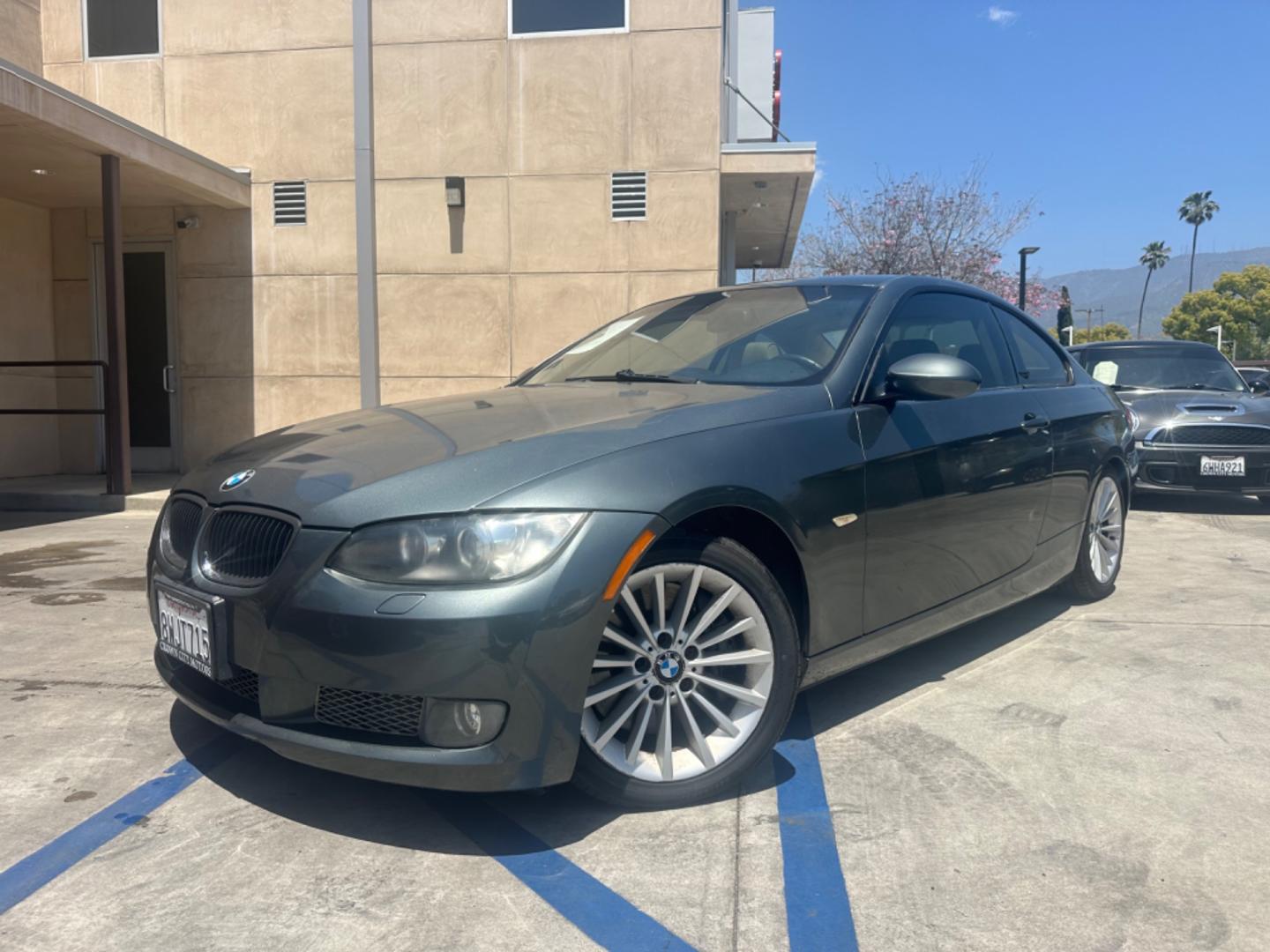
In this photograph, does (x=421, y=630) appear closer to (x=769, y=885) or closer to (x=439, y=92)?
(x=769, y=885)

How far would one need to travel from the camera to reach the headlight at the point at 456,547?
229 centimetres

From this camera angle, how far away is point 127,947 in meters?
2.06

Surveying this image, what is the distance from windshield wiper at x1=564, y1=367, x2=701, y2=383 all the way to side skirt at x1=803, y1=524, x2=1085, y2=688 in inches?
41.6

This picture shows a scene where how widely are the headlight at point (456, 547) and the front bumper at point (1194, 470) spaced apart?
748 cm

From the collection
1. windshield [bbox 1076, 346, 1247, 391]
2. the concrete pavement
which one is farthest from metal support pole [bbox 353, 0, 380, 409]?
windshield [bbox 1076, 346, 1247, 391]

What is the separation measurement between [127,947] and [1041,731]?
2.76 metres

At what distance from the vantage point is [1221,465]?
319 inches

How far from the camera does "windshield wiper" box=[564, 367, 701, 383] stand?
3.45m

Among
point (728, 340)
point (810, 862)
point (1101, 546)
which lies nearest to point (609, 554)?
point (810, 862)

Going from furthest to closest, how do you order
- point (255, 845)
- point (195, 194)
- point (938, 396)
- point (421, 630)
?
point (195, 194) < point (938, 396) < point (255, 845) < point (421, 630)

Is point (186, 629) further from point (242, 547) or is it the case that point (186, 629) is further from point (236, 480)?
point (236, 480)

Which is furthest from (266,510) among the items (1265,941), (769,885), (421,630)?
(1265,941)

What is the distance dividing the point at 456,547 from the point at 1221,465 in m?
7.88

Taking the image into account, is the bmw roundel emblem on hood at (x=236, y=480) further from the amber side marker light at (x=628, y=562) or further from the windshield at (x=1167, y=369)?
the windshield at (x=1167, y=369)
